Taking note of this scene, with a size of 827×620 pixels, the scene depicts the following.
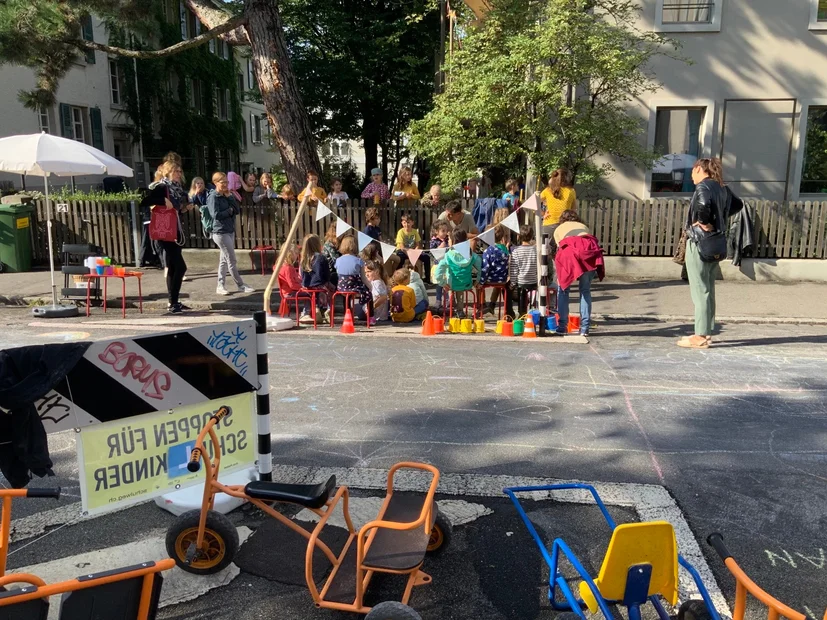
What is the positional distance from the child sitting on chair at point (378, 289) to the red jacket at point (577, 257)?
2.52 meters

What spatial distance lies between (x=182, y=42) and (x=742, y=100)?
38.9 ft

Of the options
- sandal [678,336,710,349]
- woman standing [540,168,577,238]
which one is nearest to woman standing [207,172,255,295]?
→ woman standing [540,168,577,238]

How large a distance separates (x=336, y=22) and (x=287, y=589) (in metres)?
23.9

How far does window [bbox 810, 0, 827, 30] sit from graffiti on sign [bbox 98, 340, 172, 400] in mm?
16399

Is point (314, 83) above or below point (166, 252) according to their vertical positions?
above

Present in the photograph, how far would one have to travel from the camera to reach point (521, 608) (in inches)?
127

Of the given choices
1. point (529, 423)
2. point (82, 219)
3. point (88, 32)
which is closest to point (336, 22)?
point (88, 32)

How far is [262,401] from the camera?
156 inches

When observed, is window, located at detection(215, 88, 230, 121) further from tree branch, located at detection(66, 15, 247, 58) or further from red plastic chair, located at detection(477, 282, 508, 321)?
red plastic chair, located at detection(477, 282, 508, 321)

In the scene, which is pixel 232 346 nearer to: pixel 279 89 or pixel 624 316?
pixel 624 316

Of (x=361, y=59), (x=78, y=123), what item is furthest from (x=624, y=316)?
(x=78, y=123)

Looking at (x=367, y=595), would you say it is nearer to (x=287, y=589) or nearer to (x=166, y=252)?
(x=287, y=589)

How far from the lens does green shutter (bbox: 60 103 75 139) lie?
2512 cm

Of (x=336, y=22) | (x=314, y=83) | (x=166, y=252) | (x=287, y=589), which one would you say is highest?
(x=336, y=22)
